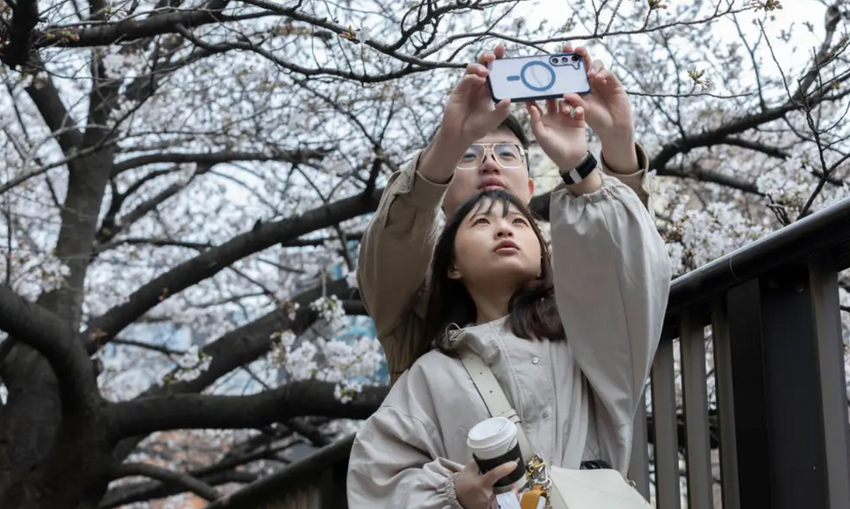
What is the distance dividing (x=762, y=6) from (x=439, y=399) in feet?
6.97

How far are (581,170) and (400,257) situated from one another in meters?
0.51

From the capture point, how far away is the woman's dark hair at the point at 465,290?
7.08ft

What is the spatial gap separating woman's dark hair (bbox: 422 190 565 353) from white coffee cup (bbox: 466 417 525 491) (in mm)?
405

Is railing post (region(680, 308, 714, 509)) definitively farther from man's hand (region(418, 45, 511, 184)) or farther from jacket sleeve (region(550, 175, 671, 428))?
man's hand (region(418, 45, 511, 184))

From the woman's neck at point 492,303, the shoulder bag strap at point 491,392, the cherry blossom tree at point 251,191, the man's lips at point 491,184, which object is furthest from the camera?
the cherry blossom tree at point 251,191

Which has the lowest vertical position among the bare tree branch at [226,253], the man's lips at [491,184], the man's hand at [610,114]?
the man's hand at [610,114]

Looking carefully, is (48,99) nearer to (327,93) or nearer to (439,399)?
(327,93)

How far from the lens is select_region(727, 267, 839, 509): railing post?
172 centimetres

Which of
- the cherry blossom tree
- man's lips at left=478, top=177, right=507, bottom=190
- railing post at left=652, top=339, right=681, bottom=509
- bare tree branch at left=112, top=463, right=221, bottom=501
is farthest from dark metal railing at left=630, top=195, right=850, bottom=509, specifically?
bare tree branch at left=112, top=463, right=221, bottom=501

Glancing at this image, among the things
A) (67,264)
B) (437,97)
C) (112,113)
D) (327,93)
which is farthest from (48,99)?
(437,97)

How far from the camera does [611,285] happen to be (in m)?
1.92

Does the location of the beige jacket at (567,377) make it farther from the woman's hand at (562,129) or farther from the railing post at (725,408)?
the railing post at (725,408)

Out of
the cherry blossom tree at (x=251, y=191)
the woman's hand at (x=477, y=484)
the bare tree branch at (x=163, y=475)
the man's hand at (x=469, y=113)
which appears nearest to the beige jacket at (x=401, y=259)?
the man's hand at (x=469, y=113)

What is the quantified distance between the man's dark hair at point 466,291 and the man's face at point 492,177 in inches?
4.3
